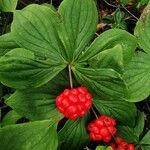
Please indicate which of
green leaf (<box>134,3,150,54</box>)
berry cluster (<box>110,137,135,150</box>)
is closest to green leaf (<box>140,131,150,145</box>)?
berry cluster (<box>110,137,135,150</box>)

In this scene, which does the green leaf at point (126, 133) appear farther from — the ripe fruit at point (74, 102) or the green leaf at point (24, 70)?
the green leaf at point (24, 70)

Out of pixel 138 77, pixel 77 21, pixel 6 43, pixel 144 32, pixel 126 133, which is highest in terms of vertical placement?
pixel 77 21

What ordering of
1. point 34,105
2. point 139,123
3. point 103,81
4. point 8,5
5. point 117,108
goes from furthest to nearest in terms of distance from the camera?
point 139,123
point 8,5
point 117,108
point 34,105
point 103,81

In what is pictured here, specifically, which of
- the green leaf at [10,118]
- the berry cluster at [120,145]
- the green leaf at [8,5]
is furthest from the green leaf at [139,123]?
the green leaf at [8,5]

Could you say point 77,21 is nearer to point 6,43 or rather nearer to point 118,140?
point 6,43

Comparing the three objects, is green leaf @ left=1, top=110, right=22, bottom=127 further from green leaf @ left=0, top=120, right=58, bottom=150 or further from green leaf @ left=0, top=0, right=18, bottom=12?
green leaf @ left=0, top=0, right=18, bottom=12

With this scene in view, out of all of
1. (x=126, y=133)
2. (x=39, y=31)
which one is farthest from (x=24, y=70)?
(x=126, y=133)

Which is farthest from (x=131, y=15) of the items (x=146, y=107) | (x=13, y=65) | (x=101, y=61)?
(x=13, y=65)

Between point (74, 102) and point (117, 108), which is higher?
point (74, 102)
